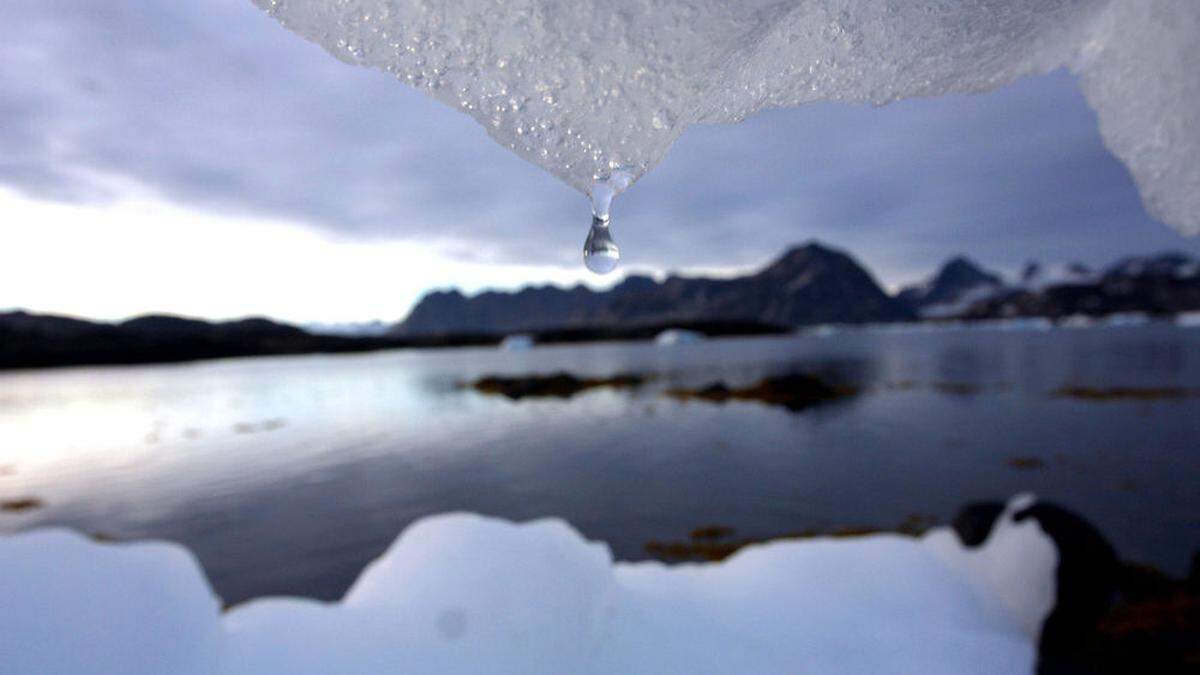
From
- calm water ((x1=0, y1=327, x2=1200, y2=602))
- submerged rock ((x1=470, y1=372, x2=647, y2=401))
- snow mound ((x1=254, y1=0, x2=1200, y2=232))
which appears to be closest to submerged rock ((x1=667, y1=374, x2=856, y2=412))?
calm water ((x1=0, y1=327, x2=1200, y2=602))

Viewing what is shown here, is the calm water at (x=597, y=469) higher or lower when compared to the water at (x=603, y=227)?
lower

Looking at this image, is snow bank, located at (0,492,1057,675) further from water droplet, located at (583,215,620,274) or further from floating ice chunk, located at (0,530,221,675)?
water droplet, located at (583,215,620,274)

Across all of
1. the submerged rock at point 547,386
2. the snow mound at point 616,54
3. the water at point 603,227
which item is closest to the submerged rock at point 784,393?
the submerged rock at point 547,386

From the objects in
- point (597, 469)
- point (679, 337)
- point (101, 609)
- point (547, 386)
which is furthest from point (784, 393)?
point (679, 337)

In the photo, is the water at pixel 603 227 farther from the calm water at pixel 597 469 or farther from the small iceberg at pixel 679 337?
the small iceberg at pixel 679 337

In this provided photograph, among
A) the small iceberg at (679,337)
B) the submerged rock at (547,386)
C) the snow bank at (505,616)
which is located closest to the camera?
the snow bank at (505,616)

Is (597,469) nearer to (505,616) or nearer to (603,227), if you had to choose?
(505,616)

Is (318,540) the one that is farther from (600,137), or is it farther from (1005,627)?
(600,137)
